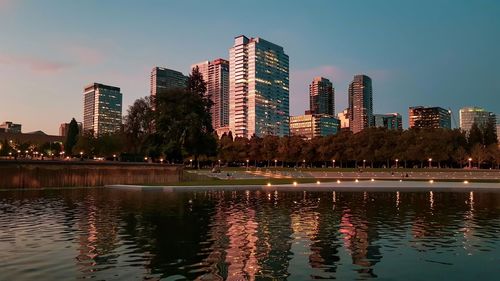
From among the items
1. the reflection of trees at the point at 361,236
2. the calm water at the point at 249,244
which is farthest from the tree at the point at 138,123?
the reflection of trees at the point at 361,236

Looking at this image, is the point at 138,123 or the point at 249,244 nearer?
the point at 249,244

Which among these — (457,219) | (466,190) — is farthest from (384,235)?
(466,190)

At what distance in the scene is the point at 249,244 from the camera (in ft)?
57.4

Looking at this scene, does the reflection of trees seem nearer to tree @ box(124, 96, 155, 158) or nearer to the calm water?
the calm water

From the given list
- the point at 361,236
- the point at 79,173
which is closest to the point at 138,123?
the point at 79,173

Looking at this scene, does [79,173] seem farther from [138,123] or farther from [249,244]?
[138,123]

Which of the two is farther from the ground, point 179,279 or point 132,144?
point 132,144

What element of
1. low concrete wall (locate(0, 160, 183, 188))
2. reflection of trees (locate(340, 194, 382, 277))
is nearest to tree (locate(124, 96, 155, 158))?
low concrete wall (locate(0, 160, 183, 188))

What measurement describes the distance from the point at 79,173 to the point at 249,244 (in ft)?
153

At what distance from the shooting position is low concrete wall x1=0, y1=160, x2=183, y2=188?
173ft

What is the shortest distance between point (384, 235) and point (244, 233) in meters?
6.29

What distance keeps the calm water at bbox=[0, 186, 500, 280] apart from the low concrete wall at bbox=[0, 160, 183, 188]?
26.3 meters

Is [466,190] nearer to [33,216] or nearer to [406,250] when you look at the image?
[406,250]

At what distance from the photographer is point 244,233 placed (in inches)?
793
